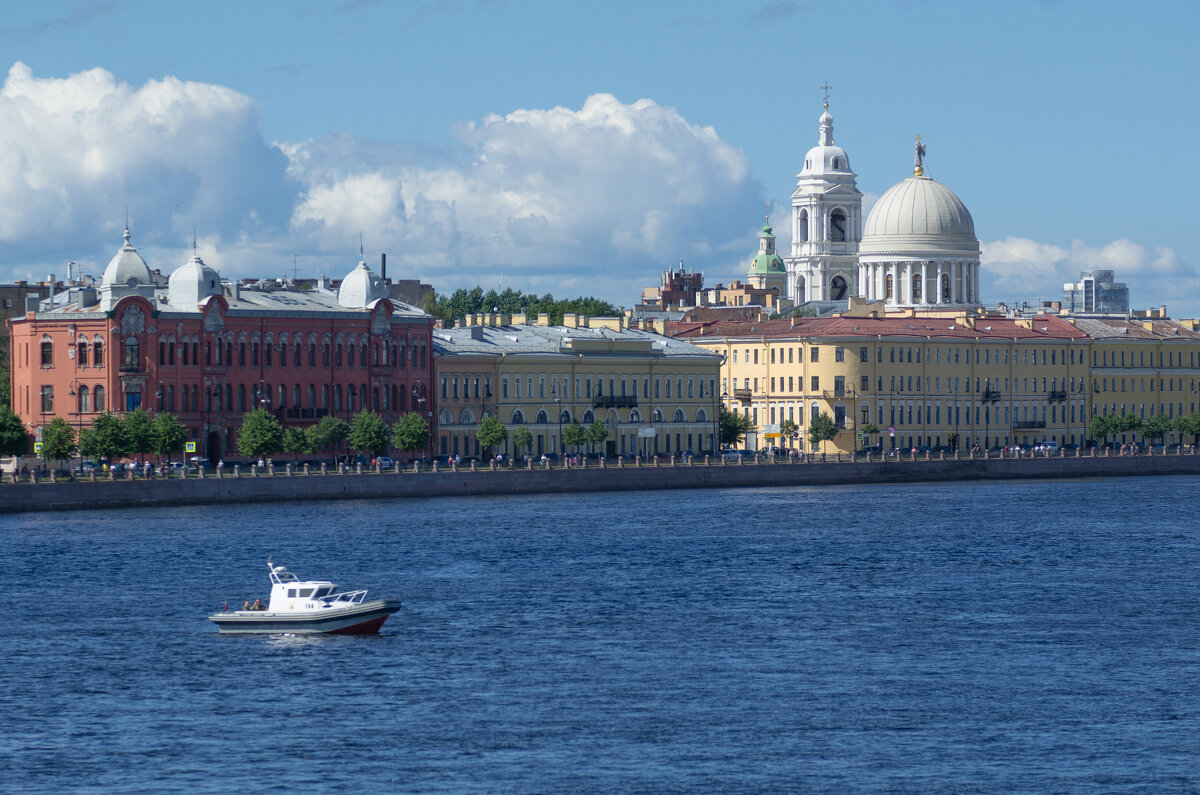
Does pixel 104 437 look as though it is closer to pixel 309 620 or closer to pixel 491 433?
pixel 491 433

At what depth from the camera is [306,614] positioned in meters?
44.8

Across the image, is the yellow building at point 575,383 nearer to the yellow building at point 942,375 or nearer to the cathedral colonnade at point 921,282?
the yellow building at point 942,375

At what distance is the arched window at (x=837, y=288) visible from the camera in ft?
541

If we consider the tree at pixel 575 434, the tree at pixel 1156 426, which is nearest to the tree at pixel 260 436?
the tree at pixel 575 434

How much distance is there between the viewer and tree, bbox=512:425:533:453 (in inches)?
3752

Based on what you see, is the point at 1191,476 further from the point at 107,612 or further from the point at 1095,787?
the point at 1095,787

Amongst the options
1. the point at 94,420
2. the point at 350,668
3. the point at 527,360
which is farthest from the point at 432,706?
the point at 527,360

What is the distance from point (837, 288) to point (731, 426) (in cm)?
5945

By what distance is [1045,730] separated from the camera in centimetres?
3522

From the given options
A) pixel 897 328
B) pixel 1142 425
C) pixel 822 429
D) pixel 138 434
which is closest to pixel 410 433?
pixel 138 434

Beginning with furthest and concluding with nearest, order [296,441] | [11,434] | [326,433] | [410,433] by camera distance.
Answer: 1. [410,433]
2. [326,433]
3. [296,441]
4. [11,434]

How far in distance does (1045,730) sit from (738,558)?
83.7ft

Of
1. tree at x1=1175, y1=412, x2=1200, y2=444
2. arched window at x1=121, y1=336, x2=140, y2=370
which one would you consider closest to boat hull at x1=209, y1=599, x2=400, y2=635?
arched window at x1=121, y1=336, x2=140, y2=370

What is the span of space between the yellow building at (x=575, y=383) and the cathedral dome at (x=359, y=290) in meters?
4.12
